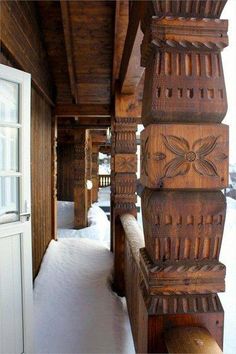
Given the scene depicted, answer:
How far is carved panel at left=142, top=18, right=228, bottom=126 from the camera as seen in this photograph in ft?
2.98

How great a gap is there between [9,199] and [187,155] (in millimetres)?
1552

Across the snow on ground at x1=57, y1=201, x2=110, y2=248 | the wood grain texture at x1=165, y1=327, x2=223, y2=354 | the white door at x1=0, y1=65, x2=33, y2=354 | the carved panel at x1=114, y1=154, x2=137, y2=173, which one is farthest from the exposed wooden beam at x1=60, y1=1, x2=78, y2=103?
the snow on ground at x1=57, y1=201, x2=110, y2=248

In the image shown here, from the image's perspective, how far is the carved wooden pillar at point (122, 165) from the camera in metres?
3.59

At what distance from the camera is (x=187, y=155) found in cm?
94

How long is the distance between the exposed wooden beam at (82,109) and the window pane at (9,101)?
97.1 inches

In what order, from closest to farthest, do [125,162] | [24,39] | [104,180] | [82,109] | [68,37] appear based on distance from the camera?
1. [24,39]
2. [68,37]
3. [125,162]
4. [82,109]
5. [104,180]

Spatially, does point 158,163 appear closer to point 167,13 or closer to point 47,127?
point 167,13

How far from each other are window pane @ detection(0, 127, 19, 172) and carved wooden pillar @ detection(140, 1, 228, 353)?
1.34 metres

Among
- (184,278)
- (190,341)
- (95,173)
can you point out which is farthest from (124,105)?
(95,173)

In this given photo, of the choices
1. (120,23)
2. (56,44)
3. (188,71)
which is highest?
(56,44)

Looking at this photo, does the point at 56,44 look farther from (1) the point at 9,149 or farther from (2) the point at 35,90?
(1) the point at 9,149

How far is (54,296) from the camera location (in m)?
3.16

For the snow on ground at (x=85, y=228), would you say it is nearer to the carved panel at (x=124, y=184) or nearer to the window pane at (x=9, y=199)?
the carved panel at (x=124, y=184)

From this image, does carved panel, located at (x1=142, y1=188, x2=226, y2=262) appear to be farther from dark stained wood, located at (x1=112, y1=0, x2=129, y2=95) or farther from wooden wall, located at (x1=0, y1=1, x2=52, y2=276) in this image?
dark stained wood, located at (x1=112, y1=0, x2=129, y2=95)
